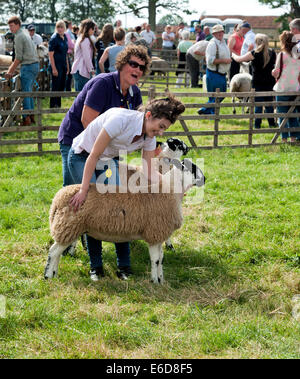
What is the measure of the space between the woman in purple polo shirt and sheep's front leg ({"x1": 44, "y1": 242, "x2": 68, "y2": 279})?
28 centimetres

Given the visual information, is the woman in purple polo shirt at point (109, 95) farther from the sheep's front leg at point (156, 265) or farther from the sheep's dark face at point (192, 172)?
the sheep's dark face at point (192, 172)

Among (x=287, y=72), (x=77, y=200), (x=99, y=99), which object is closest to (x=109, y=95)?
(x=99, y=99)

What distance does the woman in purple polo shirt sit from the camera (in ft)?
13.1

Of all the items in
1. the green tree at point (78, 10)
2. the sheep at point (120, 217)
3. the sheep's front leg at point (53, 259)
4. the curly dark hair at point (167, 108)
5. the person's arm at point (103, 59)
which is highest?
the green tree at point (78, 10)

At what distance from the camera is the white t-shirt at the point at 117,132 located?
3586 mm

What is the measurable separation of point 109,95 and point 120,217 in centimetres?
101

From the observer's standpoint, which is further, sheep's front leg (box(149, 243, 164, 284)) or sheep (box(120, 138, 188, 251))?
sheep (box(120, 138, 188, 251))

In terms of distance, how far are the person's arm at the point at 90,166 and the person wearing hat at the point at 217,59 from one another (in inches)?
286

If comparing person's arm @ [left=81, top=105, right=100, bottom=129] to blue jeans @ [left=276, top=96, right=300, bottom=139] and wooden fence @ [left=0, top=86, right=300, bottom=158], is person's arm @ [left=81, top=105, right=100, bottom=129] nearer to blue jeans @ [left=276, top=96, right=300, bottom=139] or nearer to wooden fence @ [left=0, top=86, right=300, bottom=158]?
wooden fence @ [left=0, top=86, right=300, bottom=158]

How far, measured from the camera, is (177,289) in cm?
412

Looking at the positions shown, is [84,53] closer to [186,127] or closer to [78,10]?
[186,127]

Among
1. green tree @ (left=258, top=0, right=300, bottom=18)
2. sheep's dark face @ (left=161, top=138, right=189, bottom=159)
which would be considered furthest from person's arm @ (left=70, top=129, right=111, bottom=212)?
green tree @ (left=258, top=0, right=300, bottom=18)

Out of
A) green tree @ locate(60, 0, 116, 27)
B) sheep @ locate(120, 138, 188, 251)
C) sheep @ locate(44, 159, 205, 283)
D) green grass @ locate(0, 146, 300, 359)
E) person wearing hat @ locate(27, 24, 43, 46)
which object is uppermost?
green tree @ locate(60, 0, 116, 27)

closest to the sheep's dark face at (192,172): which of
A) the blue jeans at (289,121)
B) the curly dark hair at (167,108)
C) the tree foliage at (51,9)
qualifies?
the curly dark hair at (167,108)
